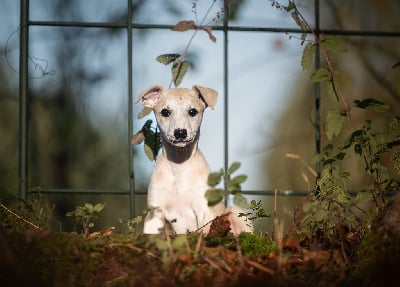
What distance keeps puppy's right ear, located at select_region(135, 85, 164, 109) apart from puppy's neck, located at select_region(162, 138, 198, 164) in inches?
12.6

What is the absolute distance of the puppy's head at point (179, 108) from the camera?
3.79 meters

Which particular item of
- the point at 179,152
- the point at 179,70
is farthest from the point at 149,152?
the point at 179,70

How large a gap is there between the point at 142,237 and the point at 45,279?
0.45m

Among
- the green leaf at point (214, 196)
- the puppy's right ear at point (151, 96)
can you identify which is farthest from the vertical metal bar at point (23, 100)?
the green leaf at point (214, 196)

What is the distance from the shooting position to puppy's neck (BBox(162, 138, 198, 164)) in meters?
3.99

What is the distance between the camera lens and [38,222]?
140 inches

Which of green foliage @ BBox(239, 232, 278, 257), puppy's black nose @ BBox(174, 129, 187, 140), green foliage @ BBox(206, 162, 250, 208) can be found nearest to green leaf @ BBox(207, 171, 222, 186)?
green foliage @ BBox(206, 162, 250, 208)

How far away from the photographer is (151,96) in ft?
13.8

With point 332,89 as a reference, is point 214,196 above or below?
below

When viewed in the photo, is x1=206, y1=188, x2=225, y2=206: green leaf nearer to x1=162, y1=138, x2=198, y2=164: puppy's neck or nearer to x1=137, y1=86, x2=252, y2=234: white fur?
x1=137, y1=86, x2=252, y2=234: white fur

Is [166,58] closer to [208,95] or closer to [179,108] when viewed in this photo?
[179,108]

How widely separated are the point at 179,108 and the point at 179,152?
0.29 metres

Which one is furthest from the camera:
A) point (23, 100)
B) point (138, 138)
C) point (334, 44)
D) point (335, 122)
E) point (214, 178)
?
point (23, 100)

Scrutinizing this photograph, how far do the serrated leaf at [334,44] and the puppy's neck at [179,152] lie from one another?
1263 millimetres
